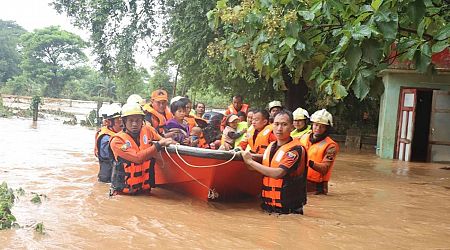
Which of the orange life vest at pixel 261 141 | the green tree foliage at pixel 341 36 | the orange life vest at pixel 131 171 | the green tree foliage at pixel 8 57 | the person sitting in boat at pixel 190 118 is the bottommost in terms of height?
the orange life vest at pixel 131 171

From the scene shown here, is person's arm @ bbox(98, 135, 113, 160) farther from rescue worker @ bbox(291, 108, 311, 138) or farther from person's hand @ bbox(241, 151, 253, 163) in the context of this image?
rescue worker @ bbox(291, 108, 311, 138)

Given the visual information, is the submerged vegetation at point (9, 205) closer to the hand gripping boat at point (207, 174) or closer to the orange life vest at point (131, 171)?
the orange life vest at point (131, 171)

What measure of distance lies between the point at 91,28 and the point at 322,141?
28.5 feet

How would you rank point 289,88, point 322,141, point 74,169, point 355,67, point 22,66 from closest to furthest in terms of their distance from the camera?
point 355,67
point 322,141
point 74,169
point 289,88
point 22,66

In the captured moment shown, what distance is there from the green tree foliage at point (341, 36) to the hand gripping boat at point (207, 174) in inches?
47.2

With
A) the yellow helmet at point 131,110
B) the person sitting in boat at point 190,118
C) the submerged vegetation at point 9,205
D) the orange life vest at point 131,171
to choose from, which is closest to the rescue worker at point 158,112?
the person sitting in boat at point 190,118

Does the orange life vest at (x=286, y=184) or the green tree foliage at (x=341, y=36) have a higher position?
the green tree foliage at (x=341, y=36)

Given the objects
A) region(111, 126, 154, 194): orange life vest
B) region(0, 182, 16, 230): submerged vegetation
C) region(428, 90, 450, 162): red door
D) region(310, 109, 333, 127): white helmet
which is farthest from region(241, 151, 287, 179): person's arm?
region(428, 90, 450, 162): red door

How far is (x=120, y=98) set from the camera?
130 feet

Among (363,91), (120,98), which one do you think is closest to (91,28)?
(363,91)

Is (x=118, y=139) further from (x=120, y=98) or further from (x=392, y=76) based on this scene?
(x=120, y=98)

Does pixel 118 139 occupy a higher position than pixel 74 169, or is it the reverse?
pixel 118 139

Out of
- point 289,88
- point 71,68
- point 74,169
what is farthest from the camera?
point 71,68

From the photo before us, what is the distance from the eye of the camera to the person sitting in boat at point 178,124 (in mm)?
6824
